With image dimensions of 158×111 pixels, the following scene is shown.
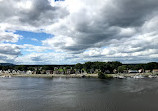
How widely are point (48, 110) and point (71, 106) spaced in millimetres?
6270

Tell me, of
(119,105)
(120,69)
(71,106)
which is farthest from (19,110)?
(120,69)

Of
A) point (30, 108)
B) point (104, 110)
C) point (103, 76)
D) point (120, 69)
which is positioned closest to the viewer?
point (104, 110)

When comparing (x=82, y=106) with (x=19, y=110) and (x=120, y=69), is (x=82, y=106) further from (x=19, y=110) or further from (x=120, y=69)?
(x=120, y=69)

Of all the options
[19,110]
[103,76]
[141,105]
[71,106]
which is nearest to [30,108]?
[19,110]

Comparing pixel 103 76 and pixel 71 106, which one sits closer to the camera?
pixel 71 106

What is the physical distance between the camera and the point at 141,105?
1583 inches

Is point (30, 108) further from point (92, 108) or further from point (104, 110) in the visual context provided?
point (104, 110)

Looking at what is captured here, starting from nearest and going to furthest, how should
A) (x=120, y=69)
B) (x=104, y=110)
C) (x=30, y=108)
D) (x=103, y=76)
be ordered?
(x=104, y=110)
(x=30, y=108)
(x=103, y=76)
(x=120, y=69)

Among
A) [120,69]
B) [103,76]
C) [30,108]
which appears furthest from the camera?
[120,69]

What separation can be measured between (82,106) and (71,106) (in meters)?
2.90

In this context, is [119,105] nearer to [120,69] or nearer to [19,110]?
[19,110]

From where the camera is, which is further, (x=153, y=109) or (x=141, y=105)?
(x=141, y=105)

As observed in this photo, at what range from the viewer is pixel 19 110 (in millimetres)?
36594

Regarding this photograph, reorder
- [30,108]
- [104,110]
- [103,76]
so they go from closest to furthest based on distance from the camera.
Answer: [104,110]
[30,108]
[103,76]
